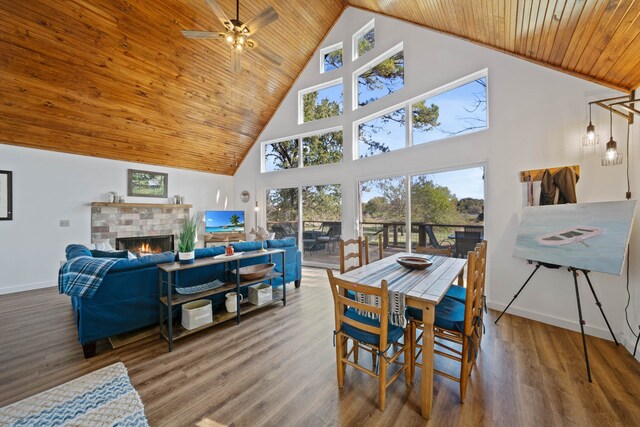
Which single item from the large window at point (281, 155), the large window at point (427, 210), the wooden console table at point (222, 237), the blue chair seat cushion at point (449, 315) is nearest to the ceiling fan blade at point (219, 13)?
the large window at point (427, 210)

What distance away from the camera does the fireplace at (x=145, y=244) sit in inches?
216

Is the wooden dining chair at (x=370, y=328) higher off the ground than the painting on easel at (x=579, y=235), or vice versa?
the painting on easel at (x=579, y=235)

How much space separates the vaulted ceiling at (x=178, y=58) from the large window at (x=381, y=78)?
2.06 feet

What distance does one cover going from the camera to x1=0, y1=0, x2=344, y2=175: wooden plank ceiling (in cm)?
332

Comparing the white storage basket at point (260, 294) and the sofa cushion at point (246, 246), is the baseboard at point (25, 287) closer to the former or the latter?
the sofa cushion at point (246, 246)

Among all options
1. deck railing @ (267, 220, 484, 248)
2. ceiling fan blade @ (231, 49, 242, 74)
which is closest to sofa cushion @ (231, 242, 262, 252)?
deck railing @ (267, 220, 484, 248)

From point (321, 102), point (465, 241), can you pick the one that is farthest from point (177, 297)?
point (321, 102)

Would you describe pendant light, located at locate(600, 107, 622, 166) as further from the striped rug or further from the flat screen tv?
the flat screen tv

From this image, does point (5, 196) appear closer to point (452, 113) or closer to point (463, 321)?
point (463, 321)

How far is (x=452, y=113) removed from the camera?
12.8ft

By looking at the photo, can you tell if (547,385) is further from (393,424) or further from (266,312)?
(266,312)

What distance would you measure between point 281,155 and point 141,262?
4795 mm

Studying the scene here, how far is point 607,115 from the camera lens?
100 inches

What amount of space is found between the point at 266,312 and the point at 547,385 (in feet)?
9.41
